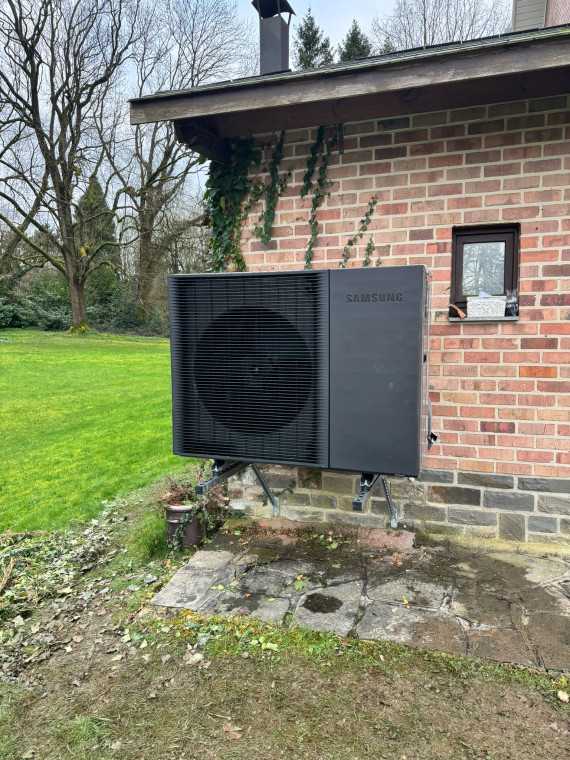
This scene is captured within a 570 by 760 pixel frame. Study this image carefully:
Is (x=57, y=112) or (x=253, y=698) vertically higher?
(x=57, y=112)

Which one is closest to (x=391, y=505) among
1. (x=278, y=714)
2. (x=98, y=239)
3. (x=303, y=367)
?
(x=303, y=367)

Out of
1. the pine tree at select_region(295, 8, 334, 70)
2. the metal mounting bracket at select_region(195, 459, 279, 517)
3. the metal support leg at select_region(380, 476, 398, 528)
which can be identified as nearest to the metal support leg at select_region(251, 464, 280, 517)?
the metal mounting bracket at select_region(195, 459, 279, 517)

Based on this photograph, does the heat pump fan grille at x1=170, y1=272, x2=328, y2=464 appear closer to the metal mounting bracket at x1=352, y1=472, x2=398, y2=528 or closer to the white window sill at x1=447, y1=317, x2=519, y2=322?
the metal mounting bracket at x1=352, y1=472, x2=398, y2=528

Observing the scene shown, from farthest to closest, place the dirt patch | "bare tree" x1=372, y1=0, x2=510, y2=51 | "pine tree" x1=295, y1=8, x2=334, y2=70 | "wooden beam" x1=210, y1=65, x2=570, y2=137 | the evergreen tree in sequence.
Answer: "pine tree" x1=295, y1=8, x2=334, y2=70 → the evergreen tree → "bare tree" x1=372, y1=0, x2=510, y2=51 → "wooden beam" x1=210, y1=65, x2=570, y2=137 → the dirt patch

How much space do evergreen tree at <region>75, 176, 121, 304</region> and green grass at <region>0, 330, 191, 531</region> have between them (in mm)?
8744

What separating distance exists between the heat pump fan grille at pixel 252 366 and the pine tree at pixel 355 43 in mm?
21598

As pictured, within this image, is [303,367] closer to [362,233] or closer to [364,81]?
[362,233]

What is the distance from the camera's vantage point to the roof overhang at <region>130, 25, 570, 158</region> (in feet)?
7.59

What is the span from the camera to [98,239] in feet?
72.5

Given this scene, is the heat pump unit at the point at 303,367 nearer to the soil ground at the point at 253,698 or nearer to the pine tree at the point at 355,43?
the soil ground at the point at 253,698

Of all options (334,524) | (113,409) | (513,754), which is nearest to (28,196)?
(113,409)

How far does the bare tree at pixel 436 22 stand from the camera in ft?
57.1

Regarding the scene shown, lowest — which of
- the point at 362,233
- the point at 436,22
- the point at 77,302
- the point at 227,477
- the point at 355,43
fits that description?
the point at 227,477

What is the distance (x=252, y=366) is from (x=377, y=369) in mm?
580
